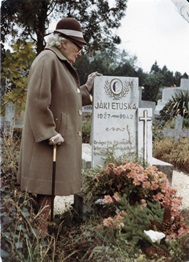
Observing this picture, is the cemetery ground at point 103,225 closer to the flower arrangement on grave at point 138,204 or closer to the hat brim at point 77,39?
the flower arrangement on grave at point 138,204

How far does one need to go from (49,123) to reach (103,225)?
32.2 inches

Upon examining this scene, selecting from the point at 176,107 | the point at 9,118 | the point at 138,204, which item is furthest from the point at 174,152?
the point at 9,118

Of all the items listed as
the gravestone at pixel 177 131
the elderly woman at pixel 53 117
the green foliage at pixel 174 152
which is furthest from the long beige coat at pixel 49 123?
the gravestone at pixel 177 131

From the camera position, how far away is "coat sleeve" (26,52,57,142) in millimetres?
2820

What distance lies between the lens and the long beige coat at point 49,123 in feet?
9.33

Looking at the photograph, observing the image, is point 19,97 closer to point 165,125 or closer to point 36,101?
point 36,101

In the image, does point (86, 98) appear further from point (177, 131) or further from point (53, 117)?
point (177, 131)

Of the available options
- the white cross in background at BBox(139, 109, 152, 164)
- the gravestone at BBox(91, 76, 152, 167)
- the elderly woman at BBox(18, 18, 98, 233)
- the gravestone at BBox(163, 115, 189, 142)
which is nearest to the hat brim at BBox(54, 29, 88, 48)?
the elderly woman at BBox(18, 18, 98, 233)

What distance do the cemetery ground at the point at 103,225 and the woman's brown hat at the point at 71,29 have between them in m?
1.03

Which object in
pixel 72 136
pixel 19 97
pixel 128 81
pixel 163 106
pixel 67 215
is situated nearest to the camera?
pixel 72 136

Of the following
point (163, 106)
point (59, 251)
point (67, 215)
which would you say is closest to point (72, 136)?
point (59, 251)

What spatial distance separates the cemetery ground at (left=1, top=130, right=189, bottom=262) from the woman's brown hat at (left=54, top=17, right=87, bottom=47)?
1030 mm

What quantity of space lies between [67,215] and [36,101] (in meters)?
1.32

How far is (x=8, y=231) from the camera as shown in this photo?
8.39 ft
